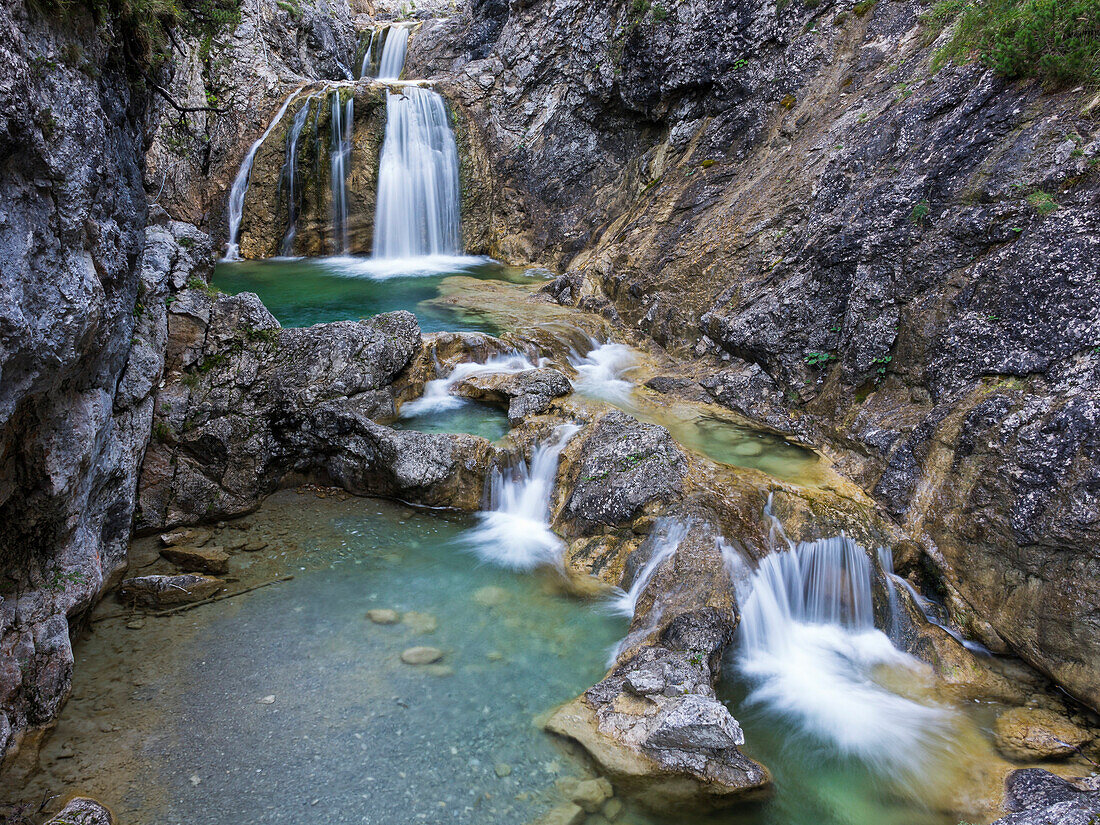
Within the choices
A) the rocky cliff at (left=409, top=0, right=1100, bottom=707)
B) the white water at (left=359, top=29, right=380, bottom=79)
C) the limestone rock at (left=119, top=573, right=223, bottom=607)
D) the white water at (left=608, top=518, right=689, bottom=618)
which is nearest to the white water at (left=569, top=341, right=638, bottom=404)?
the rocky cliff at (left=409, top=0, right=1100, bottom=707)

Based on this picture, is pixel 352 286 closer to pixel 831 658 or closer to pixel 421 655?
pixel 421 655

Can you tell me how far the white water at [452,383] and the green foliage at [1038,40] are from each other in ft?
22.5

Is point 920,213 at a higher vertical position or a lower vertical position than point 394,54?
lower

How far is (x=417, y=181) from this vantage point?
16.3 meters

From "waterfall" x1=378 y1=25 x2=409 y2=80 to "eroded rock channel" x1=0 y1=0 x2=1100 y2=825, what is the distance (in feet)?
51.3

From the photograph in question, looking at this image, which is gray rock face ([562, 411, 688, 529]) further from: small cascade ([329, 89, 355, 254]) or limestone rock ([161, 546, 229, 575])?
small cascade ([329, 89, 355, 254])

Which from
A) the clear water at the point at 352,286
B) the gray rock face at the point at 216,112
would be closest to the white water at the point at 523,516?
the clear water at the point at 352,286

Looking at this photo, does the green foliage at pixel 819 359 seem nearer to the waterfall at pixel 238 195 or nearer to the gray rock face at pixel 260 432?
the gray rock face at pixel 260 432

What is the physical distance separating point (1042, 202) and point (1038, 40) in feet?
6.80

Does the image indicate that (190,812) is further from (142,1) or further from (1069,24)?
(1069,24)

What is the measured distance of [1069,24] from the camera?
637 centimetres

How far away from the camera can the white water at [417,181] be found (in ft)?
53.0

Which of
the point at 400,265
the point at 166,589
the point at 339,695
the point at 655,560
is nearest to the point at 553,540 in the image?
the point at 655,560

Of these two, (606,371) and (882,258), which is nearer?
(882,258)
